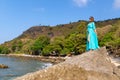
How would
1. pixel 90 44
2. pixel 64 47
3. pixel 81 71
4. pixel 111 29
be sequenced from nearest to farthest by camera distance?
pixel 81 71, pixel 90 44, pixel 64 47, pixel 111 29

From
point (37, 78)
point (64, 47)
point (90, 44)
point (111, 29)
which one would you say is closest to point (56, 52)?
point (64, 47)

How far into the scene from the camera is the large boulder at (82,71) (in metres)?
10.6

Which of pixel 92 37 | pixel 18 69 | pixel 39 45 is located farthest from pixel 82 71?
pixel 39 45

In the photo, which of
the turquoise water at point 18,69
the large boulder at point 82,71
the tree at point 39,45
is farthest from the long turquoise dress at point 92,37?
the tree at point 39,45

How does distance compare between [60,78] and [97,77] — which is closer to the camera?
[60,78]

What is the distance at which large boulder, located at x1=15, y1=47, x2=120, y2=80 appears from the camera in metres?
10.6

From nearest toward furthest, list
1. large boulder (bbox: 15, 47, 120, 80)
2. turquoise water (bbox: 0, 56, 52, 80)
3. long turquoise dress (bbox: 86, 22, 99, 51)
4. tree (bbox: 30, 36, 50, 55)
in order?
large boulder (bbox: 15, 47, 120, 80), long turquoise dress (bbox: 86, 22, 99, 51), turquoise water (bbox: 0, 56, 52, 80), tree (bbox: 30, 36, 50, 55)

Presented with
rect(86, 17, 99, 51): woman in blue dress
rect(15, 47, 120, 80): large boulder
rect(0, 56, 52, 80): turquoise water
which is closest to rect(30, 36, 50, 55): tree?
rect(0, 56, 52, 80): turquoise water

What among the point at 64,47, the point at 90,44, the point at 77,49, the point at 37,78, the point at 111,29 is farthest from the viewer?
the point at 111,29

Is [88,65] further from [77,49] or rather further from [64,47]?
[64,47]

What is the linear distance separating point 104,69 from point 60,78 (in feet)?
7.16

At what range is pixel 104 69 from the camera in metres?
12.1

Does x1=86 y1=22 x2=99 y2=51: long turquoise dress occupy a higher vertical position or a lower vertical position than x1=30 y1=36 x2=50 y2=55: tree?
lower

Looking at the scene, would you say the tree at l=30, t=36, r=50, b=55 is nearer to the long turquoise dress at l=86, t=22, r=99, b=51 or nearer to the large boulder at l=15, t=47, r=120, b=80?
the long turquoise dress at l=86, t=22, r=99, b=51
